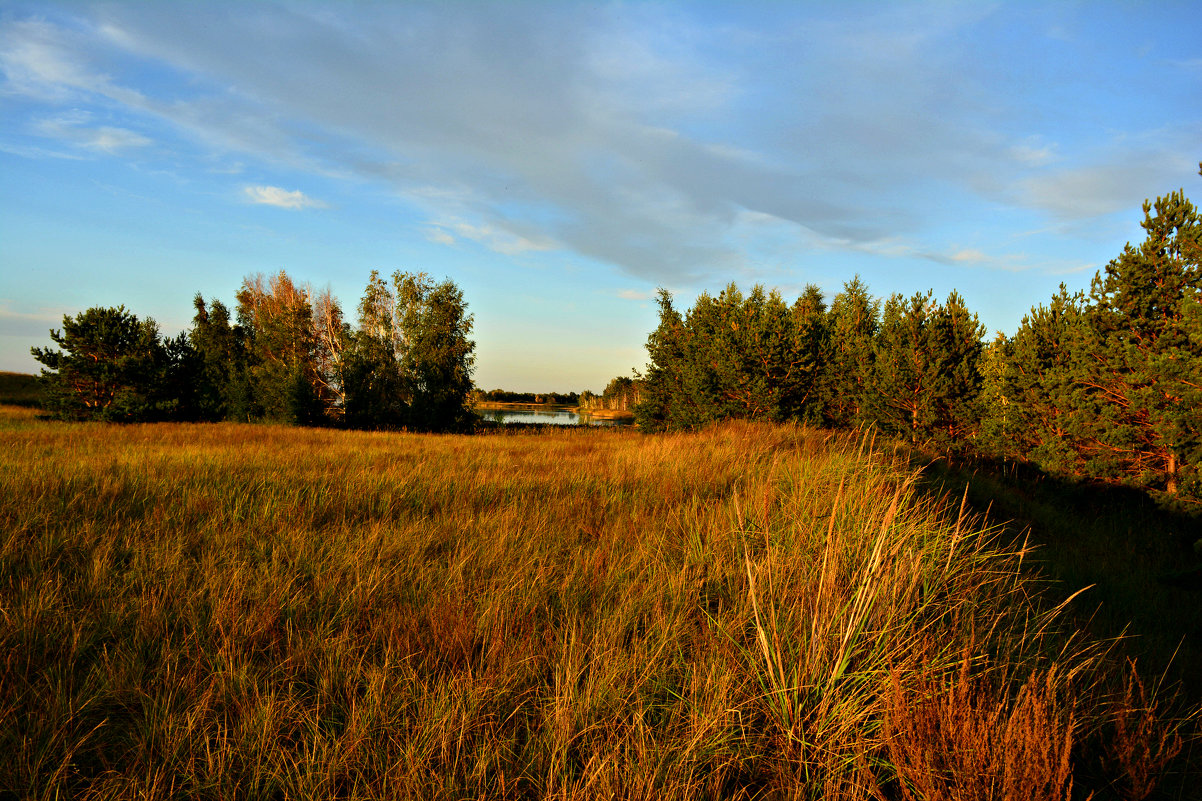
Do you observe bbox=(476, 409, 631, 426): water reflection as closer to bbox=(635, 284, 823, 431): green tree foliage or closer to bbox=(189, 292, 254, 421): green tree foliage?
bbox=(189, 292, 254, 421): green tree foliage

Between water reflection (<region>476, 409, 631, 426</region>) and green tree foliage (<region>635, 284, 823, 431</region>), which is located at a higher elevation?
green tree foliage (<region>635, 284, 823, 431</region>)

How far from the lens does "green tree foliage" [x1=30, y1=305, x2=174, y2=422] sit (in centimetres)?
1820

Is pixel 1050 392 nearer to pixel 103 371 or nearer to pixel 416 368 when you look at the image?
pixel 416 368

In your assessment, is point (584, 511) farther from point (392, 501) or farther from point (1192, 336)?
point (1192, 336)

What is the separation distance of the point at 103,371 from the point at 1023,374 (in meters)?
30.2

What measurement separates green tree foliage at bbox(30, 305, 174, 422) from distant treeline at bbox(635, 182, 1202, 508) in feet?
69.4

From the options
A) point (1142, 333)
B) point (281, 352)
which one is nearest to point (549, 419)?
point (281, 352)

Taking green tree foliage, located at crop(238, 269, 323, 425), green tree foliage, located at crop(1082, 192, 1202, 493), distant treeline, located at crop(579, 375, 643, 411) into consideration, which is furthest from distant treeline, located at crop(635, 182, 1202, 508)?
distant treeline, located at crop(579, 375, 643, 411)

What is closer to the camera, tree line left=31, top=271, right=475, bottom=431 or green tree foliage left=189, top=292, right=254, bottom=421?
tree line left=31, top=271, right=475, bottom=431

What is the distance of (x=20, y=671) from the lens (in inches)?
90.0

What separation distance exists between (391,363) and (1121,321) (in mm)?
28080

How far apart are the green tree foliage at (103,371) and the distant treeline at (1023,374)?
2116 centimetres

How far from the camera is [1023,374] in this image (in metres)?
14.5

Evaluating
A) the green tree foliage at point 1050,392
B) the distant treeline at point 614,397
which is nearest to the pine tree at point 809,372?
the green tree foliage at point 1050,392
